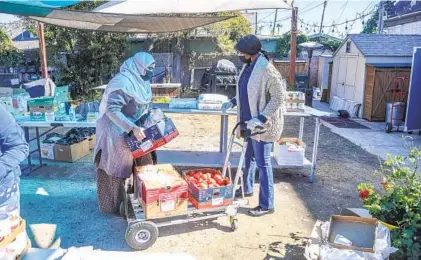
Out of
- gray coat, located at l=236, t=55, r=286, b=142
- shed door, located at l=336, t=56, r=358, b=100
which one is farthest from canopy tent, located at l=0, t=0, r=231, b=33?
shed door, located at l=336, t=56, r=358, b=100

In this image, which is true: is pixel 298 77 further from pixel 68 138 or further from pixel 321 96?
pixel 68 138

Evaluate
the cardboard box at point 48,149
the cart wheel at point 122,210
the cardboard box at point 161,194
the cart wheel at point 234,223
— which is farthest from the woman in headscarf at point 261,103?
the cardboard box at point 48,149

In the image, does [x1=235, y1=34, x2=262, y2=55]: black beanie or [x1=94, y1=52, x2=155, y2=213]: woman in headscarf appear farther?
→ [x1=235, y1=34, x2=262, y2=55]: black beanie

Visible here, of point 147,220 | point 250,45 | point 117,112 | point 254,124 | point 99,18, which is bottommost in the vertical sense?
point 147,220

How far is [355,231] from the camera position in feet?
8.61

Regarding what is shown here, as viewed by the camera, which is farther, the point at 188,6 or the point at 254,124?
the point at 188,6

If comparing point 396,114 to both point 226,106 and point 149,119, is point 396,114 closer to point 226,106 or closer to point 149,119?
point 226,106

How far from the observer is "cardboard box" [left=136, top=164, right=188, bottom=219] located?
9.59 ft

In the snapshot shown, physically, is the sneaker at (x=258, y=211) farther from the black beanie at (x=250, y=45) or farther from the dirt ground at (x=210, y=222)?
the black beanie at (x=250, y=45)

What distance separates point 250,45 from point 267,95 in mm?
502

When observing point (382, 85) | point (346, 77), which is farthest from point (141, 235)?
point (346, 77)

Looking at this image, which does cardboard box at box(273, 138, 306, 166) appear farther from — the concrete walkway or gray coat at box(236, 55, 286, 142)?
the concrete walkway

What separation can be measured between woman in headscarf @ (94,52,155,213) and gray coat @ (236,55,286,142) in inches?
38.8

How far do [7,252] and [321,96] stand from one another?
13357mm
